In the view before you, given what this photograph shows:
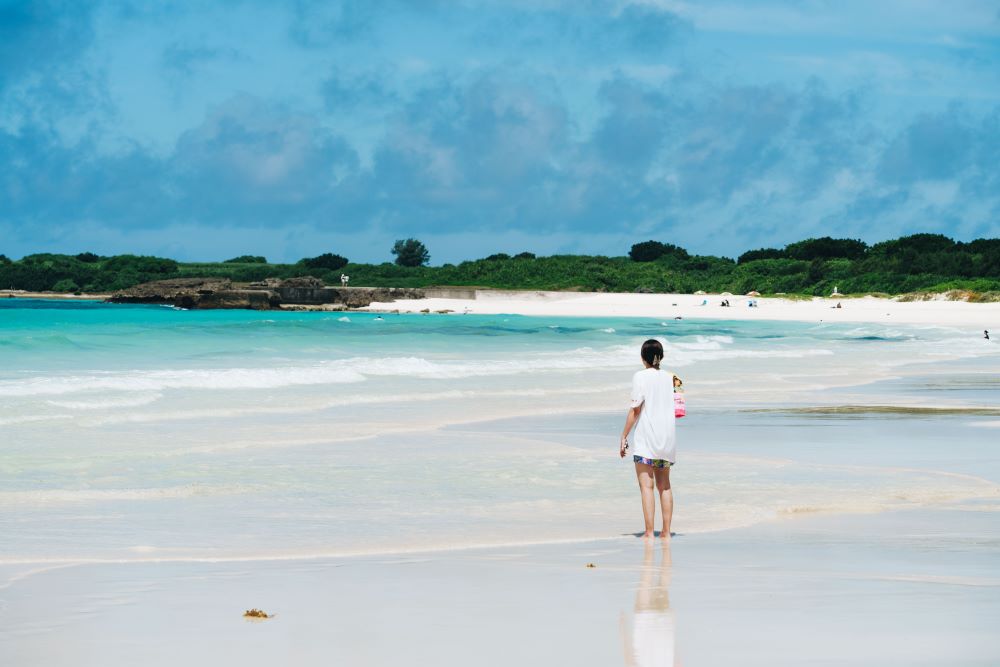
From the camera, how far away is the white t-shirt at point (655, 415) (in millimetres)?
9484

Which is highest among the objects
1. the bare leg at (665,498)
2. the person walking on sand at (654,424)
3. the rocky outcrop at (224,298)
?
the person walking on sand at (654,424)

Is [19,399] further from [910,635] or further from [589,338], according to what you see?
[589,338]

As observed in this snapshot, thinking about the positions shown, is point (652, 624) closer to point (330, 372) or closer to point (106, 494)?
point (106, 494)

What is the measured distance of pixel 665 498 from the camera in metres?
9.40

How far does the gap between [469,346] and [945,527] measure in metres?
37.1

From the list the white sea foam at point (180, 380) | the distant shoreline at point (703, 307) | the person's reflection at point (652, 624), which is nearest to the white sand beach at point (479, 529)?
the person's reflection at point (652, 624)

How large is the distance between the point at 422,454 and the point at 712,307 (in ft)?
297

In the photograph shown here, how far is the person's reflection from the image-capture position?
564 cm

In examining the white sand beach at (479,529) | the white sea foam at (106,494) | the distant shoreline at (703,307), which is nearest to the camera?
the white sand beach at (479,529)

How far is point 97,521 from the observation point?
984 cm

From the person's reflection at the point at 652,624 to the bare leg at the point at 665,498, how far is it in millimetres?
1189

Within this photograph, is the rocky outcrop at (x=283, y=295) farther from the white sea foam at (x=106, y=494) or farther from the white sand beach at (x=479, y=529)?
the white sea foam at (x=106, y=494)

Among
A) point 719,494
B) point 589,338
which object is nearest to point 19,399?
point 719,494

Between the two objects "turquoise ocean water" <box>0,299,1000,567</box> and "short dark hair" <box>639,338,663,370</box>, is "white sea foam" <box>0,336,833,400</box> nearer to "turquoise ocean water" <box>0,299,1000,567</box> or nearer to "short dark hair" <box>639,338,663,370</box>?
"turquoise ocean water" <box>0,299,1000,567</box>
